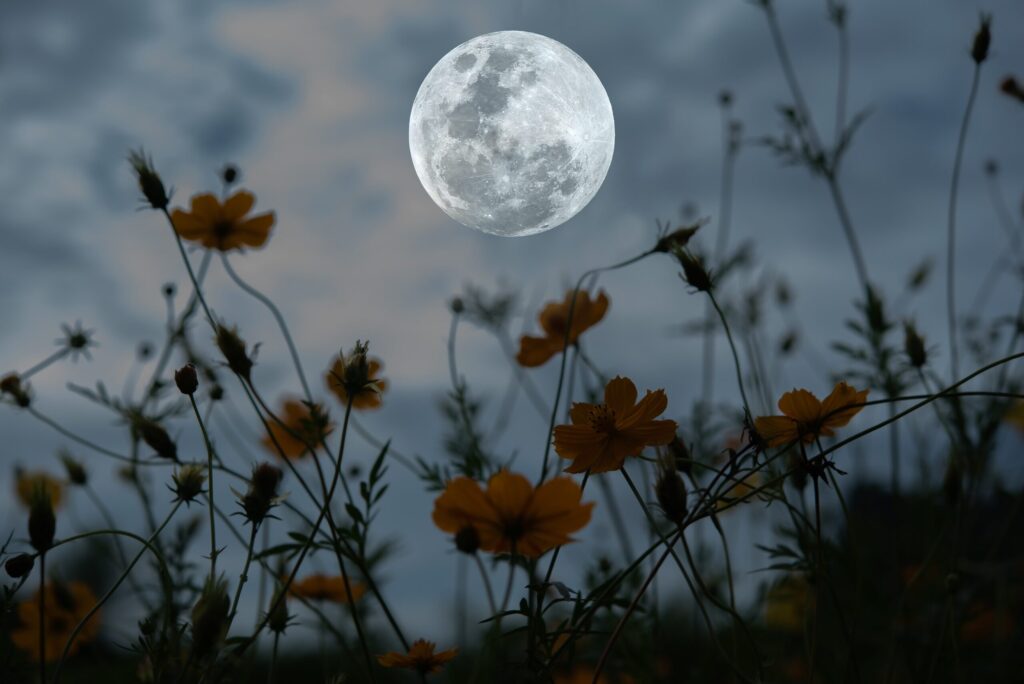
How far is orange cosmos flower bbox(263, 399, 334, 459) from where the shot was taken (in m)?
1.27

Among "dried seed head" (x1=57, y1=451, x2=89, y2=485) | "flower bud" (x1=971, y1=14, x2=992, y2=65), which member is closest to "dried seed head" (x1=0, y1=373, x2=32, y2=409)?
"dried seed head" (x1=57, y1=451, x2=89, y2=485)

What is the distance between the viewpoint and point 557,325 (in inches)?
64.0

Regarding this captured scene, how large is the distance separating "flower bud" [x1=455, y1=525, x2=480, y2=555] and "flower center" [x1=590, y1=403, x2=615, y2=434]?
0.24 metres

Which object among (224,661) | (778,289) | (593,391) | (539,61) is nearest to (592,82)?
(539,61)

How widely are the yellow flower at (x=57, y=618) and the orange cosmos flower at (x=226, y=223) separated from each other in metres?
0.72

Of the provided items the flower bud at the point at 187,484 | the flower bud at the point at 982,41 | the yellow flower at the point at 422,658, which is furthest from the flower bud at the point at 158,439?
the flower bud at the point at 982,41

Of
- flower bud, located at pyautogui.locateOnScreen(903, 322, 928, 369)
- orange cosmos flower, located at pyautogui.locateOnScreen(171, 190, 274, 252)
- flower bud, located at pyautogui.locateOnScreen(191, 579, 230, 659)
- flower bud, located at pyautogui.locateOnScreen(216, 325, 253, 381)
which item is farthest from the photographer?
orange cosmos flower, located at pyautogui.locateOnScreen(171, 190, 274, 252)

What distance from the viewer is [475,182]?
1.97 meters

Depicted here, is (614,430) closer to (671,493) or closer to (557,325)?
(671,493)

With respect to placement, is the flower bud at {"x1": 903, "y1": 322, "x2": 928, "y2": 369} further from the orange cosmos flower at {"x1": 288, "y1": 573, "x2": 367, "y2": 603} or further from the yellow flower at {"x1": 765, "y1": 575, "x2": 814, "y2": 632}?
the orange cosmos flower at {"x1": 288, "y1": 573, "x2": 367, "y2": 603}

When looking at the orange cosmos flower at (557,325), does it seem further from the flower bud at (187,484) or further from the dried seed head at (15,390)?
the dried seed head at (15,390)

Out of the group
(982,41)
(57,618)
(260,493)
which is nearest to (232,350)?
(260,493)

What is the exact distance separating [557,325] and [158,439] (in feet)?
2.42

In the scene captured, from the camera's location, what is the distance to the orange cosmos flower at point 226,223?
1.74m
